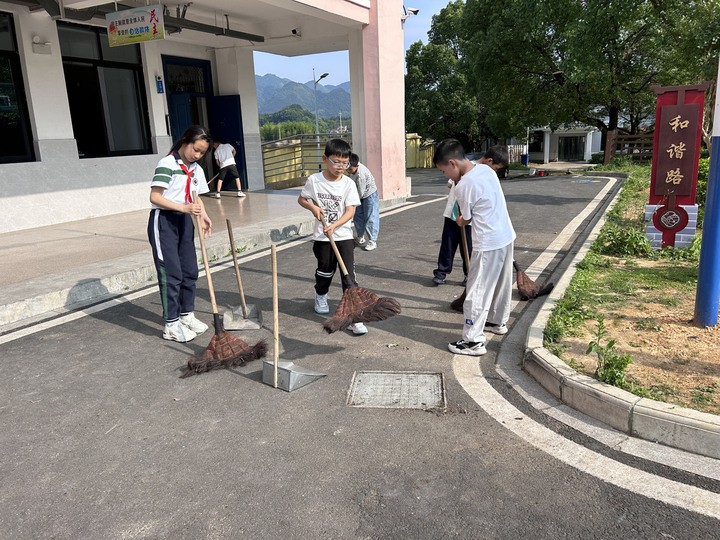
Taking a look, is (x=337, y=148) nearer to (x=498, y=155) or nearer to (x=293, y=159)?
(x=498, y=155)

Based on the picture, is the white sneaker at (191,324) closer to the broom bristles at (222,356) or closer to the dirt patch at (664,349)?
the broom bristles at (222,356)

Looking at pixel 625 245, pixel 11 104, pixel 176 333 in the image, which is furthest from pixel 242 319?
pixel 11 104

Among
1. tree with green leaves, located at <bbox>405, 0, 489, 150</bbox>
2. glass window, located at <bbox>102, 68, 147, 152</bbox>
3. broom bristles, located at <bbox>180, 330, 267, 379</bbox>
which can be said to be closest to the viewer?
broom bristles, located at <bbox>180, 330, 267, 379</bbox>

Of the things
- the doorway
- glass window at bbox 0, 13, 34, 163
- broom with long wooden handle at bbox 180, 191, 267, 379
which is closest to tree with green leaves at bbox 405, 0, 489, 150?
the doorway

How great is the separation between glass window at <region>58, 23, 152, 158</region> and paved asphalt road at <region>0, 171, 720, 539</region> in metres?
7.40

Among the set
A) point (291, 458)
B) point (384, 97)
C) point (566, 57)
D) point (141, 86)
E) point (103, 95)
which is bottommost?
point (291, 458)

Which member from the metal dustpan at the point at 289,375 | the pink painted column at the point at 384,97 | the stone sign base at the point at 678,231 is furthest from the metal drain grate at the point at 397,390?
the pink painted column at the point at 384,97

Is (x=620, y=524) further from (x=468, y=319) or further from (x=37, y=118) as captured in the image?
(x=37, y=118)

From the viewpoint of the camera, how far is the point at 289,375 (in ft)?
12.7

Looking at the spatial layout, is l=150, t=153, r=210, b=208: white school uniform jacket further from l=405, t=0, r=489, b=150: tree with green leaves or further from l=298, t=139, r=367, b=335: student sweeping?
l=405, t=0, r=489, b=150: tree with green leaves

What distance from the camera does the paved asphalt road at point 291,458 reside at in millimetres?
2535

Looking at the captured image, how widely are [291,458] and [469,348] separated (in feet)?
6.20

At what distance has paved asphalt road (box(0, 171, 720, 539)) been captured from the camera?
254 centimetres

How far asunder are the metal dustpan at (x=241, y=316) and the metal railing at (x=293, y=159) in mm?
12962
